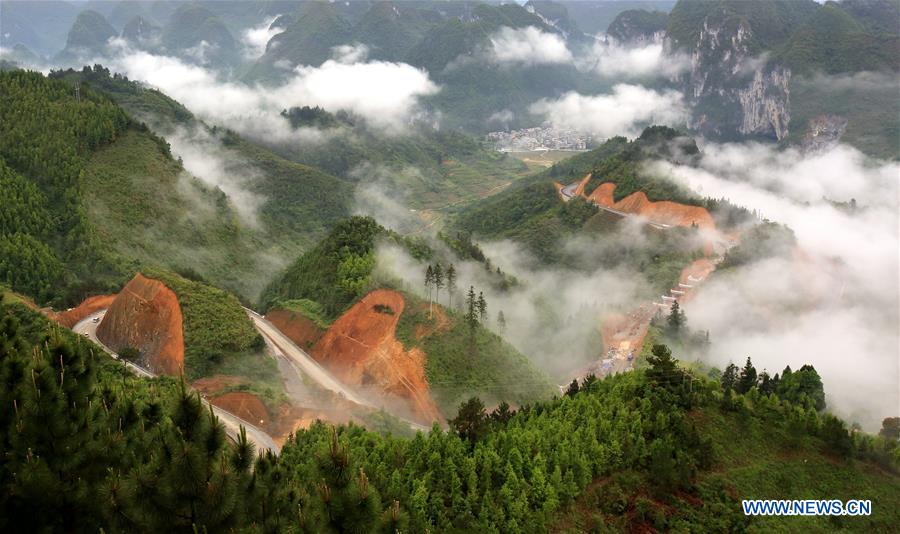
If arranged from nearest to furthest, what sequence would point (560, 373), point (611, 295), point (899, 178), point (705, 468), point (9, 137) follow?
point (705, 468) < point (560, 373) < point (9, 137) < point (611, 295) < point (899, 178)

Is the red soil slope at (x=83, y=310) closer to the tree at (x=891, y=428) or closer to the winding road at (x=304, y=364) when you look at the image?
the winding road at (x=304, y=364)

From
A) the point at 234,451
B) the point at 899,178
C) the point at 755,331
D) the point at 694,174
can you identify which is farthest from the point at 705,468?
the point at 899,178

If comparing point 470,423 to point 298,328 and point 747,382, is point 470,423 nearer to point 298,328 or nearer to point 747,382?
point 747,382

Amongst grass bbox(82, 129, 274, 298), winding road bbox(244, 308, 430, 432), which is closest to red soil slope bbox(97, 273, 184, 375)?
winding road bbox(244, 308, 430, 432)

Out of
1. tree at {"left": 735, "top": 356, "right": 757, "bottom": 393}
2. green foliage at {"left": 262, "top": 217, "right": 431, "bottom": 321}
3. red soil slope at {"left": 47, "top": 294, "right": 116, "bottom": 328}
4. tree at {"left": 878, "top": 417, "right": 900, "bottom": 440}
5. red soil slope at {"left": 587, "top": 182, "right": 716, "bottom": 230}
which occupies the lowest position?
red soil slope at {"left": 47, "top": 294, "right": 116, "bottom": 328}

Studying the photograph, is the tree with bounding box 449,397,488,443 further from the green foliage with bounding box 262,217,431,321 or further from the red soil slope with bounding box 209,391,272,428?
the green foliage with bounding box 262,217,431,321

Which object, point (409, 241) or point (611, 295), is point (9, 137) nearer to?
point (409, 241)

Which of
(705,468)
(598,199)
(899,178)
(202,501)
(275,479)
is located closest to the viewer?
(202,501)
